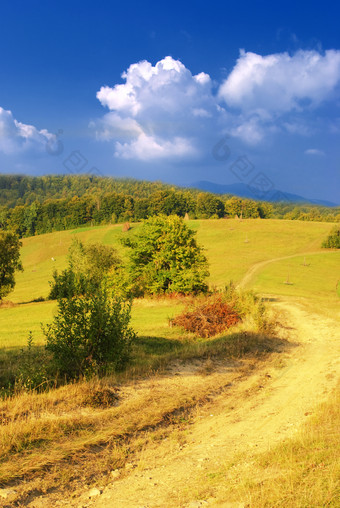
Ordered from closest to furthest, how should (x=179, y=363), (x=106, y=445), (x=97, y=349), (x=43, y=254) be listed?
(x=106, y=445), (x=97, y=349), (x=179, y=363), (x=43, y=254)

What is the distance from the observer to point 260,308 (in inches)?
730

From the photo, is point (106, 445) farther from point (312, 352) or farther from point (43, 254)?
point (43, 254)

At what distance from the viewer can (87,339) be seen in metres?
11.0

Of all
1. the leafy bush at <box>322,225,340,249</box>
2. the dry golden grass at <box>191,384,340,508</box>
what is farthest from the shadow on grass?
the leafy bush at <box>322,225,340,249</box>

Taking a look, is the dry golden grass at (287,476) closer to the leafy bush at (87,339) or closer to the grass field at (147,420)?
the grass field at (147,420)

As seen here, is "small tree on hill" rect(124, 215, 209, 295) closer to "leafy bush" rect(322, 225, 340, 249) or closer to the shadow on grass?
the shadow on grass

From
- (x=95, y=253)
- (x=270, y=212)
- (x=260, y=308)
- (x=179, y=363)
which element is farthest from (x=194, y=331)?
(x=270, y=212)

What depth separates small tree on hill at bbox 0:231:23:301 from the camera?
48.4 m

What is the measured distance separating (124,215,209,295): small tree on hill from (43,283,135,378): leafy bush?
833 inches

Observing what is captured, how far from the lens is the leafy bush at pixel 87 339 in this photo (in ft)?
34.2

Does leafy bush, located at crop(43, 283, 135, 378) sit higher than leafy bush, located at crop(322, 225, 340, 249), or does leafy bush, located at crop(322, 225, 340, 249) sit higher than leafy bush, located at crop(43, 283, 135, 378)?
leafy bush, located at crop(322, 225, 340, 249)

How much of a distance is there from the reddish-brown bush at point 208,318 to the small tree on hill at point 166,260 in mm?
13122

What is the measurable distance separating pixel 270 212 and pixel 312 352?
514 ft

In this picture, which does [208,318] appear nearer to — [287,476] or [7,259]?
[287,476]
